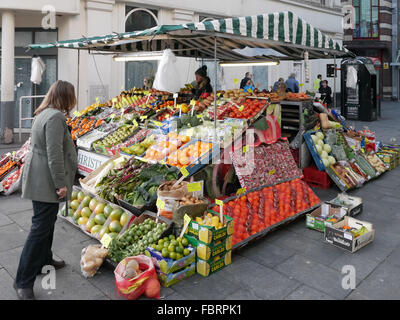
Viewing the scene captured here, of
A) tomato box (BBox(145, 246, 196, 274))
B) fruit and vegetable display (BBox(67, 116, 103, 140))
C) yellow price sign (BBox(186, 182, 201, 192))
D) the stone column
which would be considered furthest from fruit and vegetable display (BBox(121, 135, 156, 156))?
the stone column

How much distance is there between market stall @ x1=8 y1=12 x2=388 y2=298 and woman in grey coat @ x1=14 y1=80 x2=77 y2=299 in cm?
63

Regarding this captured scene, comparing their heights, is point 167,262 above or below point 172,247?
below

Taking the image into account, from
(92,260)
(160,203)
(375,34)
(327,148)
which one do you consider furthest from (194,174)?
(375,34)

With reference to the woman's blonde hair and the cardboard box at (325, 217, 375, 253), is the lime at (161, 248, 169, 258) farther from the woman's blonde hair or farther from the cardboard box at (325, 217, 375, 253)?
the cardboard box at (325, 217, 375, 253)

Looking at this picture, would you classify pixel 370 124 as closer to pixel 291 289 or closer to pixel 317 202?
pixel 317 202

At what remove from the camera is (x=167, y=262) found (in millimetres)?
3807

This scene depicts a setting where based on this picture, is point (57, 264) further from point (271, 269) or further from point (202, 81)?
point (202, 81)

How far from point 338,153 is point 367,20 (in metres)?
29.8

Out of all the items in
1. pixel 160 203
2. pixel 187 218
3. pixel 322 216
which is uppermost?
pixel 160 203

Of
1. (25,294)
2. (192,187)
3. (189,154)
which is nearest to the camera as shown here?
(25,294)

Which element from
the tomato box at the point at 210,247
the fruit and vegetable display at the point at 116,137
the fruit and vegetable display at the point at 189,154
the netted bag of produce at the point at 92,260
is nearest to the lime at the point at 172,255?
the tomato box at the point at 210,247

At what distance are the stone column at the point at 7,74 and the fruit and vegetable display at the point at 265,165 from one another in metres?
8.48

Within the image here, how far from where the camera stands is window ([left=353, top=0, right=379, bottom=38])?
106 ft

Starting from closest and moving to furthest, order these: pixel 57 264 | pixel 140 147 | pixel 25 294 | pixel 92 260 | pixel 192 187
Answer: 1. pixel 25 294
2. pixel 92 260
3. pixel 57 264
4. pixel 192 187
5. pixel 140 147
